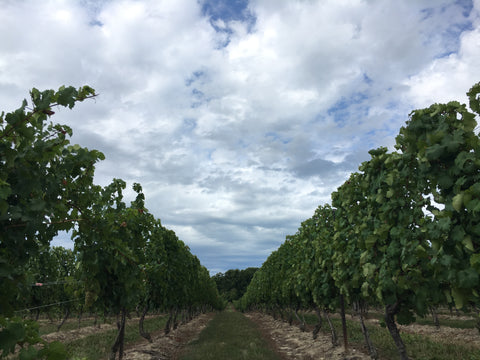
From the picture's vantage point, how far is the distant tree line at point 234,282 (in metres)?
135

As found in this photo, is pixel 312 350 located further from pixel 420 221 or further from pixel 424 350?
pixel 420 221

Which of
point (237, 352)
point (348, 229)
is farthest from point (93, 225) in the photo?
point (237, 352)

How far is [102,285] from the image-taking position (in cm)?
911

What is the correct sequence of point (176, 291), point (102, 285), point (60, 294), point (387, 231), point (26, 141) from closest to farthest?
point (26, 141) < point (387, 231) < point (102, 285) < point (176, 291) < point (60, 294)

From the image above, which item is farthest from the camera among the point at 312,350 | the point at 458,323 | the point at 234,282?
the point at 234,282

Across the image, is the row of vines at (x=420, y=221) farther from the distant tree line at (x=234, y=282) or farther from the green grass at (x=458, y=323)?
the distant tree line at (x=234, y=282)

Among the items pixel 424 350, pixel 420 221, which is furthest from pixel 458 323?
pixel 420 221

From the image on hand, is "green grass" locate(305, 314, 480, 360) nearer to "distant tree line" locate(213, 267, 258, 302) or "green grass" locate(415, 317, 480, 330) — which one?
"green grass" locate(415, 317, 480, 330)

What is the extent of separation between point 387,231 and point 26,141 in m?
6.91

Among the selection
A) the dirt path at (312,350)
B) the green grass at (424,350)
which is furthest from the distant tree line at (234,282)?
the green grass at (424,350)

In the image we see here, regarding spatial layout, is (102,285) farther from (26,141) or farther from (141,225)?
(26,141)

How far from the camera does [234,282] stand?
463ft

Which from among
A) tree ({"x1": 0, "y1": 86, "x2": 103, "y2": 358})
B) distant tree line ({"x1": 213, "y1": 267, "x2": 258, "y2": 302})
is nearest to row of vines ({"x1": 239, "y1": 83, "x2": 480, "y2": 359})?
tree ({"x1": 0, "y1": 86, "x2": 103, "y2": 358})

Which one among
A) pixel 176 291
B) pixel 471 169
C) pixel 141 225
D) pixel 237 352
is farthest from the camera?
pixel 176 291
